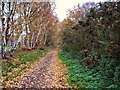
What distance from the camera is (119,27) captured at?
9.02 metres

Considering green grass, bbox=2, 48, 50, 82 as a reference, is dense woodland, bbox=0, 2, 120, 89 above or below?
above

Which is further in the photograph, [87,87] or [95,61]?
[95,61]

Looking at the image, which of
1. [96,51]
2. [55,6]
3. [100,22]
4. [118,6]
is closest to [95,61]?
[96,51]

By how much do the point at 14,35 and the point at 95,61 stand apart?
31.8ft

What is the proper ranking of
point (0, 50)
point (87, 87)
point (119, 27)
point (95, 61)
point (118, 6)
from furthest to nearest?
1. point (0, 50)
2. point (95, 61)
3. point (118, 6)
4. point (119, 27)
5. point (87, 87)

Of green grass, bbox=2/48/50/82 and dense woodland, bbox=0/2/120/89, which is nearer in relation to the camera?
dense woodland, bbox=0/2/120/89

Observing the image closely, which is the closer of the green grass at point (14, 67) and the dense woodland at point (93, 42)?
the dense woodland at point (93, 42)

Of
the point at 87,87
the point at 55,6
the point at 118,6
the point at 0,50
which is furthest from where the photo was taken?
the point at 55,6

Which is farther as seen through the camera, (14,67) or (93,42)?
(93,42)

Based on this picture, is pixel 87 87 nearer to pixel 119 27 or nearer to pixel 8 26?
pixel 119 27

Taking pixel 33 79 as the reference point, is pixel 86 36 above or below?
above

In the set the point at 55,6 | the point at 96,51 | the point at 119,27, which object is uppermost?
the point at 55,6

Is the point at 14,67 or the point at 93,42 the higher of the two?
the point at 93,42

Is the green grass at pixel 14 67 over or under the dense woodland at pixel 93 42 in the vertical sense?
under
